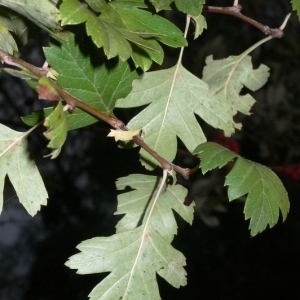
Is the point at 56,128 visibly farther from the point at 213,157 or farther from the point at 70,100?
the point at 213,157

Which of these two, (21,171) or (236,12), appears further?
(236,12)

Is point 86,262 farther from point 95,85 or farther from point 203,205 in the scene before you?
point 203,205

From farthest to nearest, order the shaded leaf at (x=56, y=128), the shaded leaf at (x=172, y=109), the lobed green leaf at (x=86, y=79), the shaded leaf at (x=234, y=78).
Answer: the shaded leaf at (x=234, y=78), the shaded leaf at (x=172, y=109), the lobed green leaf at (x=86, y=79), the shaded leaf at (x=56, y=128)

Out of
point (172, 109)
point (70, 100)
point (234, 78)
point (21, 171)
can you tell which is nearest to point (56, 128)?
point (70, 100)

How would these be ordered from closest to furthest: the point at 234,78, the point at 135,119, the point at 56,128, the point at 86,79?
1. the point at 56,128
2. the point at 86,79
3. the point at 135,119
4. the point at 234,78

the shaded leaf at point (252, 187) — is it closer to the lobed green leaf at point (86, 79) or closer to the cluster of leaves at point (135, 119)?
the cluster of leaves at point (135, 119)

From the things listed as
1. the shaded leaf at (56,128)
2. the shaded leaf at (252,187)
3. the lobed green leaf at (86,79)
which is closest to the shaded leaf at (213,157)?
the shaded leaf at (252,187)
